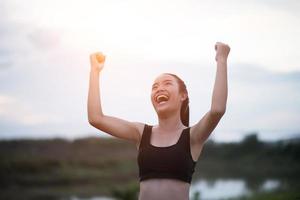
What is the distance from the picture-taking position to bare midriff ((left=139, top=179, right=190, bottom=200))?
183cm

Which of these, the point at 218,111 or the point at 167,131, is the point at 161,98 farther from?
the point at 218,111

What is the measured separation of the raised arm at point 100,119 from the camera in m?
1.92

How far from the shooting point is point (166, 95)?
1948mm

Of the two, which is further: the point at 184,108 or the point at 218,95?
the point at 184,108

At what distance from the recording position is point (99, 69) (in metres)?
1.97

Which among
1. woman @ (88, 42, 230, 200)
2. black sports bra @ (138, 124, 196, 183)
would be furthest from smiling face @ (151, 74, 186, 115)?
black sports bra @ (138, 124, 196, 183)

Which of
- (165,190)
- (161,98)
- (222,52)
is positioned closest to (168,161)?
(165,190)

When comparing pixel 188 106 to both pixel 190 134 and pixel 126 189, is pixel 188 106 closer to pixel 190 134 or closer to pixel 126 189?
pixel 190 134

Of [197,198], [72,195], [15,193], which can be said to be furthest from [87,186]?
[197,198]

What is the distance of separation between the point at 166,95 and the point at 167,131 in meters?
0.12

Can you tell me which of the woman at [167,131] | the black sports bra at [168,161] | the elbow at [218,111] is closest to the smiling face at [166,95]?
the woman at [167,131]

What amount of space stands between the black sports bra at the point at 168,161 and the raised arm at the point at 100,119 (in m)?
0.11

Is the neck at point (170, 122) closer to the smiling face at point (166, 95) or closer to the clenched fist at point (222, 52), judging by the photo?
the smiling face at point (166, 95)

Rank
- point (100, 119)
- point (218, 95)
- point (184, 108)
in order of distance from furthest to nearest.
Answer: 1. point (184, 108)
2. point (100, 119)
3. point (218, 95)
